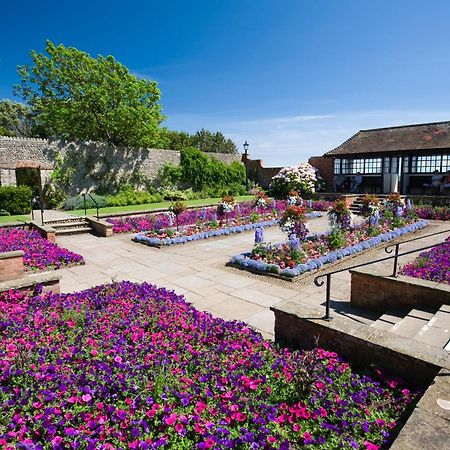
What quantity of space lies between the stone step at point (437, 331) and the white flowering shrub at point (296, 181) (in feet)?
57.6

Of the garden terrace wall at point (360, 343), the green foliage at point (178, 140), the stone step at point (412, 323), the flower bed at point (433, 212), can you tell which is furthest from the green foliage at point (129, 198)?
the green foliage at point (178, 140)

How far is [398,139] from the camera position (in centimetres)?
2012

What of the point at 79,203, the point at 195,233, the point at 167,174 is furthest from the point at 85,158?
the point at 195,233

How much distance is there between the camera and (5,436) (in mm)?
2254

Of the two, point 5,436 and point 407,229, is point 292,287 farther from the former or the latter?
point 407,229

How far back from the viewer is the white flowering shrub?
21250 mm

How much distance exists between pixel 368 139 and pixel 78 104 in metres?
20.1

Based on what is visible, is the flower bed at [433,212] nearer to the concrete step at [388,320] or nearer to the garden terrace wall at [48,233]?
the concrete step at [388,320]

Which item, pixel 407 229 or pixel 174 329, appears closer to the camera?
pixel 174 329

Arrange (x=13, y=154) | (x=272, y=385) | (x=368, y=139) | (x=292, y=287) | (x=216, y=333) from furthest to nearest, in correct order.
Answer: (x=368, y=139) → (x=13, y=154) → (x=292, y=287) → (x=216, y=333) → (x=272, y=385)

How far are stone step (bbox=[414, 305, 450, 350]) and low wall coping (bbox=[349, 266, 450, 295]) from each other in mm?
411

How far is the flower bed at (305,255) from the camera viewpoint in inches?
270

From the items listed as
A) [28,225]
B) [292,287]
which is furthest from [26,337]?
[28,225]

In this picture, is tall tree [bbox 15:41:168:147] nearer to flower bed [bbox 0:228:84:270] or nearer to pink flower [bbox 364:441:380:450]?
flower bed [bbox 0:228:84:270]
